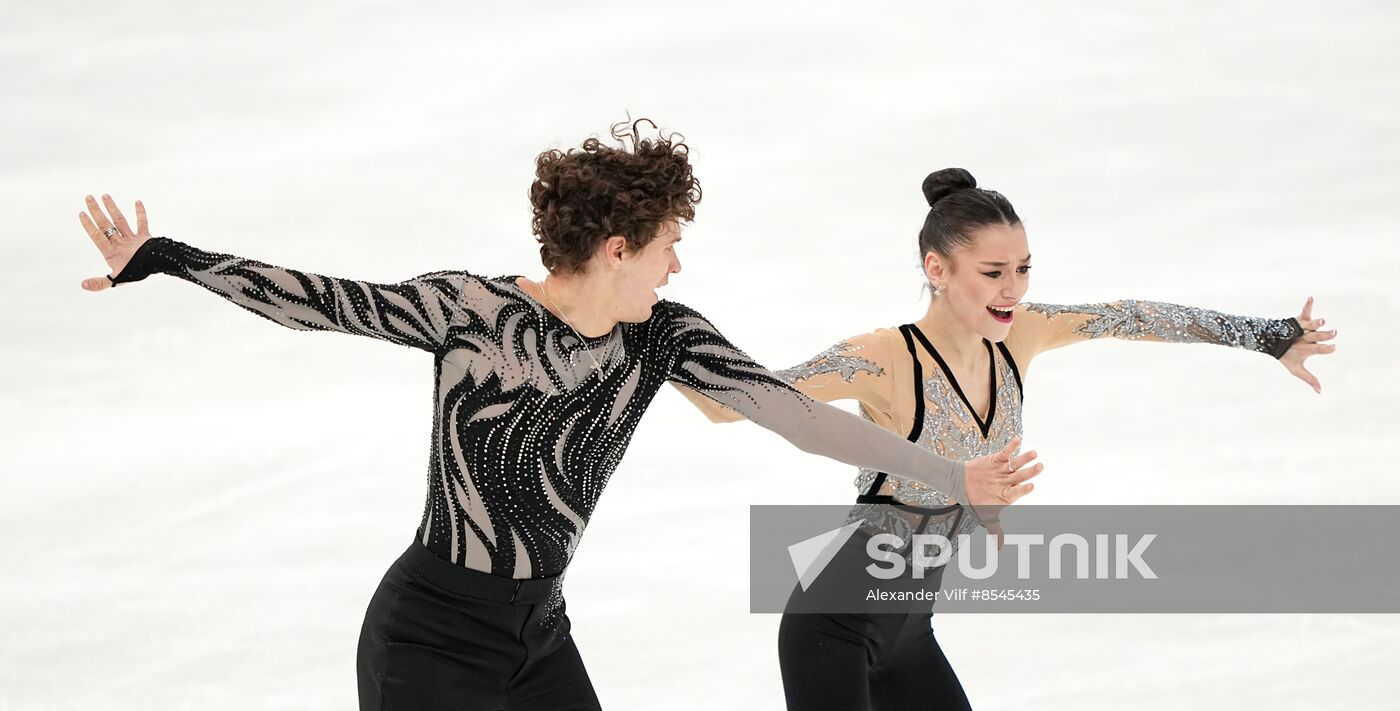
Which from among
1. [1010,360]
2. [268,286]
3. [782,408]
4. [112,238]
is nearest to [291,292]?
[268,286]

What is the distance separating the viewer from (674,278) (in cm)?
705

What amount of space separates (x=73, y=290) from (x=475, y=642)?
4.93 metres

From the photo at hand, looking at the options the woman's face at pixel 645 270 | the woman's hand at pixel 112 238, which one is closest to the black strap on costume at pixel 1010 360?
the woman's face at pixel 645 270

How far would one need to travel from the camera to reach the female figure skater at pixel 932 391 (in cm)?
352

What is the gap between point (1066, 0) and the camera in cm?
895

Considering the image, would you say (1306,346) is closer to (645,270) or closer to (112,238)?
(645,270)

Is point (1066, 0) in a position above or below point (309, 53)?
above

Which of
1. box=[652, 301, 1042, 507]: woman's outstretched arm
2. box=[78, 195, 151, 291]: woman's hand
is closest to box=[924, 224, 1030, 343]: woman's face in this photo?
box=[652, 301, 1042, 507]: woman's outstretched arm

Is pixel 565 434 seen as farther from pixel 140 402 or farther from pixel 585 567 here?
pixel 140 402

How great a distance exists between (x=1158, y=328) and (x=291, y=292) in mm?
2202

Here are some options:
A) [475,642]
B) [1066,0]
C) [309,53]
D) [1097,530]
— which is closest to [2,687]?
[475,642]

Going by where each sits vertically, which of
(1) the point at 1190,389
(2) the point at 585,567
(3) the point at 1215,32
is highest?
(3) the point at 1215,32

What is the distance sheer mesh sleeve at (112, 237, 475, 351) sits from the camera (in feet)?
8.98

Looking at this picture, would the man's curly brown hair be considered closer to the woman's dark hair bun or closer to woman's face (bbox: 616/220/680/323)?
woman's face (bbox: 616/220/680/323)
